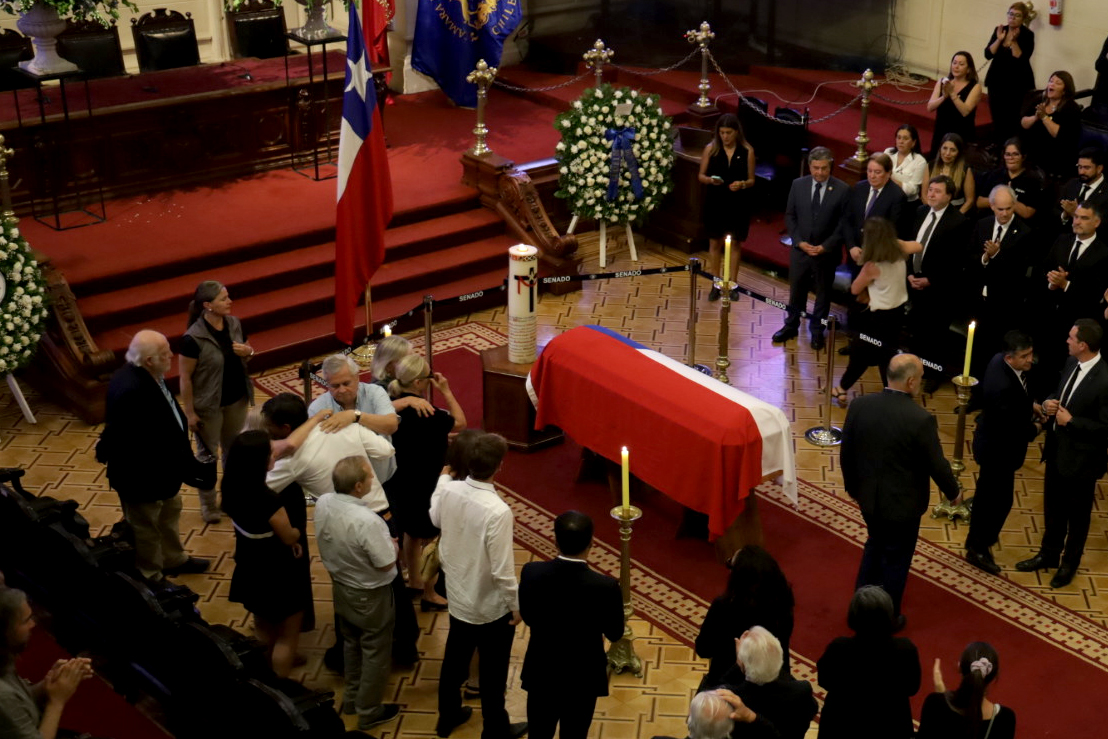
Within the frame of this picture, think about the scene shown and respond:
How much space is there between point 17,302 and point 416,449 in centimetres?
362

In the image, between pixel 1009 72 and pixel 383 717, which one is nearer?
pixel 383 717

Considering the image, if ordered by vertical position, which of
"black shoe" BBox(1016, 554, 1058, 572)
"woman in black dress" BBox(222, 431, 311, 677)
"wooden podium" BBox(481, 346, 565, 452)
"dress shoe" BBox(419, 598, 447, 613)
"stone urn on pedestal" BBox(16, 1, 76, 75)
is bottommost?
"black shoe" BBox(1016, 554, 1058, 572)

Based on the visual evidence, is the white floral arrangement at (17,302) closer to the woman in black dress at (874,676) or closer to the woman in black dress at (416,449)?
the woman in black dress at (416,449)

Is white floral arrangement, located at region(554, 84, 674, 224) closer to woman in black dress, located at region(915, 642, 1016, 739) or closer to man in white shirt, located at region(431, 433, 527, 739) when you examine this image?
man in white shirt, located at region(431, 433, 527, 739)

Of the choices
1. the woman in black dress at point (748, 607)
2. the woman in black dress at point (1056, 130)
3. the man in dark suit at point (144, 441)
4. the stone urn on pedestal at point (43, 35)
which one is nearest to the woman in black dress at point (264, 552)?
the man in dark suit at point (144, 441)

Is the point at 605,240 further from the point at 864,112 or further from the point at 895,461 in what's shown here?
the point at 895,461

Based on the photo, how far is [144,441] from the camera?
6793mm

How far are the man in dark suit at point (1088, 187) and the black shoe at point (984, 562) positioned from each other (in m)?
2.54

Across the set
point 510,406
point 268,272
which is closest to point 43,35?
point 268,272

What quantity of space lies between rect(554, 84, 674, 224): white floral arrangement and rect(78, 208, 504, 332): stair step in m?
0.79

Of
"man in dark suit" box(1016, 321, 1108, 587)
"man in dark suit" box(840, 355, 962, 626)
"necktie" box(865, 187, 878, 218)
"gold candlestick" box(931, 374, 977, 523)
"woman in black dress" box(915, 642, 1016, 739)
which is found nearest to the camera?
"woman in black dress" box(915, 642, 1016, 739)

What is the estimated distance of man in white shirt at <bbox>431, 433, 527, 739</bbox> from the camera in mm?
5621

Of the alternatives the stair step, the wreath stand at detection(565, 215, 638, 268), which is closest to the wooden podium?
the stair step

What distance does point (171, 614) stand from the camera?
17.8ft
